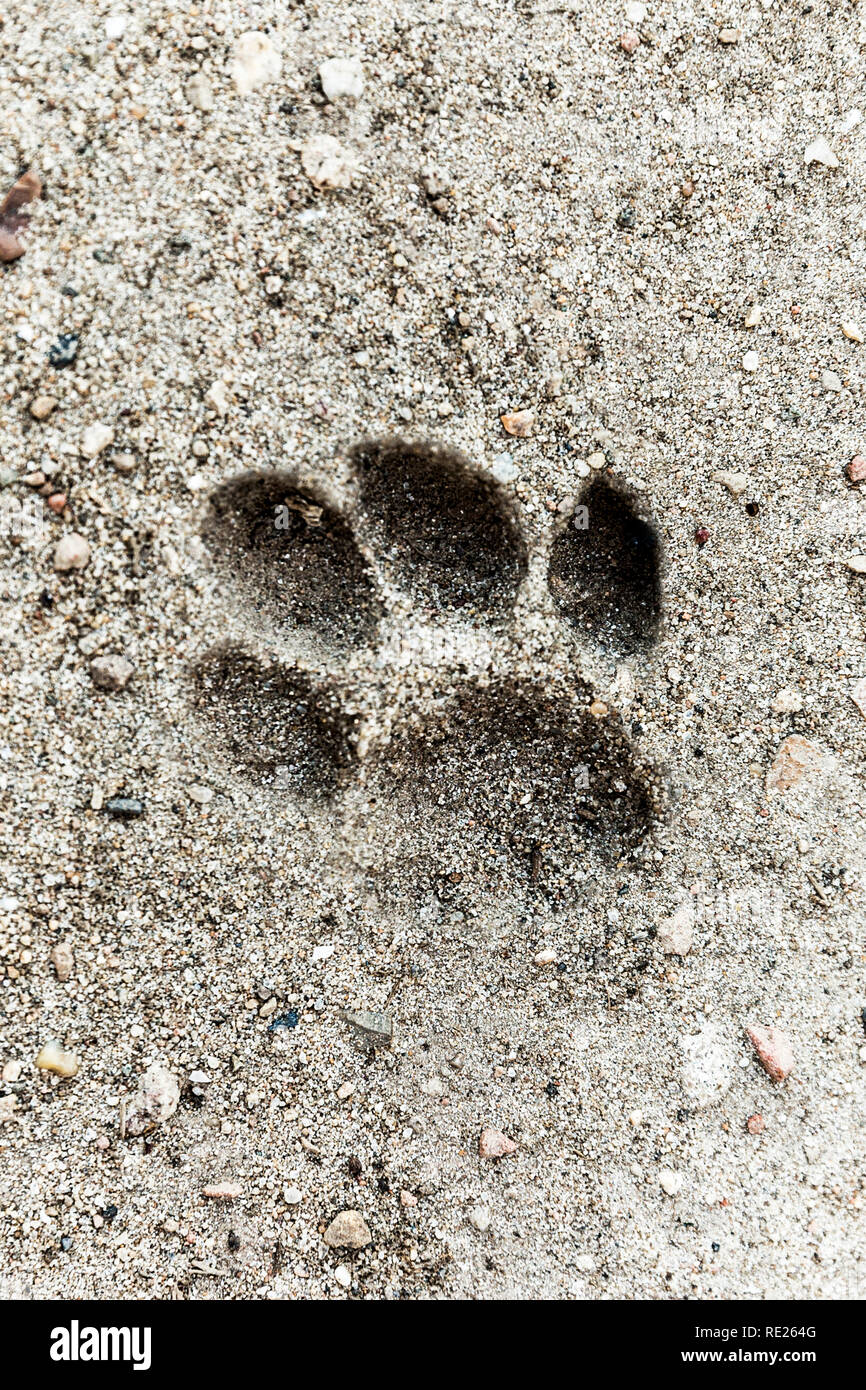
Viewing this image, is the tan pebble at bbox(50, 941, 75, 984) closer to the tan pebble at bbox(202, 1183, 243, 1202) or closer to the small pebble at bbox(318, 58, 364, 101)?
the tan pebble at bbox(202, 1183, 243, 1202)

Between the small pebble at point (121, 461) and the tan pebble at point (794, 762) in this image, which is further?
the tan pebble at point (794, 762)

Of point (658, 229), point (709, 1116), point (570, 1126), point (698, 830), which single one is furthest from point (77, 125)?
point (709, 1116)

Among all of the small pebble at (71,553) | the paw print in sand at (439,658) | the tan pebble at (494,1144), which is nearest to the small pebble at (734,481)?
the paw print in sand at (439,658)

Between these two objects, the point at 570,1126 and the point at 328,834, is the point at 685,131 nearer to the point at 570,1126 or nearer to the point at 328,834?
the point at 328,834

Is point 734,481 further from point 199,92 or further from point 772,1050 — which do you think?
point 199,92

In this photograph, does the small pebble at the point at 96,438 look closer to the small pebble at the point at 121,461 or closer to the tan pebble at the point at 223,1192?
the small pebble at the point at 121,461

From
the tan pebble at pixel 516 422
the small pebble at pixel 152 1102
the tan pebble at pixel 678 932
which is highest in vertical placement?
the tan pebble at pixel 516 422

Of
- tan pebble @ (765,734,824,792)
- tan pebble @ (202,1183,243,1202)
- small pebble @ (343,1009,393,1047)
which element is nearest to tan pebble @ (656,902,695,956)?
tan pebble @ (765,734,824,792)

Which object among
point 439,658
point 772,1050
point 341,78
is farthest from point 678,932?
point 341,78
